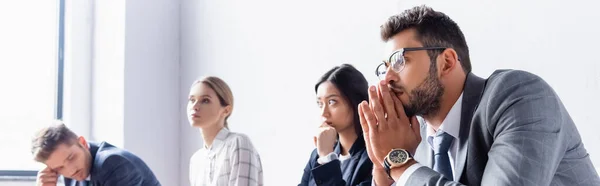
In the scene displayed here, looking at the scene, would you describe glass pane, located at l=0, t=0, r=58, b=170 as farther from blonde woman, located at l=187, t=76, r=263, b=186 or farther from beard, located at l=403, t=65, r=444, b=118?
beard, located at l=403, t=65, r=444, b=118

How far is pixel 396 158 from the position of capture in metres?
1.33

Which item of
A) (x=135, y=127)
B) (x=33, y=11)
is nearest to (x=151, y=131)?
(x=135, y=127)

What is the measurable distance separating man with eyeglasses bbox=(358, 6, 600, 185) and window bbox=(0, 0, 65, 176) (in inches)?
119

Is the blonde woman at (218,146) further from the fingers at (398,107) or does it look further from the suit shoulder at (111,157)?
the fingers at (398,107)

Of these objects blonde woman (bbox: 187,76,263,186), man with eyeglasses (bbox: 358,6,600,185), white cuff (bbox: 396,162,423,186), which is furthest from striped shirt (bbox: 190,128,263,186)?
white cuff (bbox: 396,162,423,186)

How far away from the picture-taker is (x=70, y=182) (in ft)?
8.73

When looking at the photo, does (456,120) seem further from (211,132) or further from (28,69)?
Answer: (28,69)

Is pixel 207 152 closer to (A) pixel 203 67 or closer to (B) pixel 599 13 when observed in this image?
(A) pixel 203 67

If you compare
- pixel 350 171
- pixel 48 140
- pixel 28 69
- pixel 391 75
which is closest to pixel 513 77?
pixel 391 75

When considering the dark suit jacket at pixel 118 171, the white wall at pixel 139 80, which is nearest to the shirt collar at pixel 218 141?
the dark suit jacket at pixel 118 171

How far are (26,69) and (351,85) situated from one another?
2.55 meters

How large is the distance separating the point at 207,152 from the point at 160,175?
1.34 metres

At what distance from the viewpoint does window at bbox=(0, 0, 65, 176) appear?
3961mm

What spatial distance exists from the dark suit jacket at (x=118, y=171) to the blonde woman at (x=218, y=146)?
26cm
